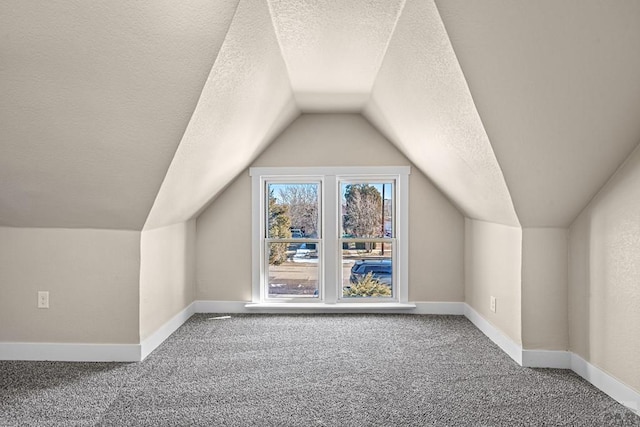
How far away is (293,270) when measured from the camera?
5.21 m

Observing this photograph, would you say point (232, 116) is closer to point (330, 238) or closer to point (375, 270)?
point (330, 238)

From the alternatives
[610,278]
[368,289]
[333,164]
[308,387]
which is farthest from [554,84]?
[368,289]

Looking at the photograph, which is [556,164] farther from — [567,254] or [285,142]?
[285,142]

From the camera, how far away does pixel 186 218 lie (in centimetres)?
463

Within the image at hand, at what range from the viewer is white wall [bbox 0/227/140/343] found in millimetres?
3537

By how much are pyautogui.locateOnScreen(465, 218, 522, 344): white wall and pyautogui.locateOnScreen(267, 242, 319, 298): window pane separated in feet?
5.35

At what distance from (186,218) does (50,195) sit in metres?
1.54

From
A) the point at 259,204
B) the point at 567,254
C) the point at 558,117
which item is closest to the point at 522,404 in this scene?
the point at 567,254

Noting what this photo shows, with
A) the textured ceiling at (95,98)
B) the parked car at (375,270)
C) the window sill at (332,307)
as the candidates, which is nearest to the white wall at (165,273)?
the textured ceiling at (95,98)

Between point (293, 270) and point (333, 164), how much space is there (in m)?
1.24

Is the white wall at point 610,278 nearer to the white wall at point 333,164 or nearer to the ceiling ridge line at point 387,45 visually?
the ceiling ridge line at point 387,45

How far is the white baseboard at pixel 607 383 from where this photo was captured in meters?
2.63

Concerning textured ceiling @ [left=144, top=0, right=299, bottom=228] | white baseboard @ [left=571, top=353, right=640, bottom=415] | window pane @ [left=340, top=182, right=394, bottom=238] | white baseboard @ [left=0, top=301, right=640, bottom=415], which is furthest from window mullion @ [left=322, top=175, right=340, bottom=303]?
white baseboard @ [left=571, top=353, right=640, bottom=415]

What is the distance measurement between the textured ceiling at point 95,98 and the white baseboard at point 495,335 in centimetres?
281
